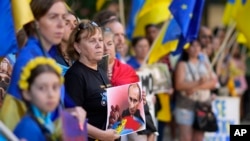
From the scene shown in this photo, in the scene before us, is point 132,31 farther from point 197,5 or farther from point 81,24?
point 81,24

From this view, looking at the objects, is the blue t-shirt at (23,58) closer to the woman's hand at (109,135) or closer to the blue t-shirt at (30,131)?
the blue t-shirt at (30,131)

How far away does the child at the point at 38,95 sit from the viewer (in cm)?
509

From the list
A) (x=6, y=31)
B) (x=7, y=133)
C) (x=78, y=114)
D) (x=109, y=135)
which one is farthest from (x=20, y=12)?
(x=7, y=133)

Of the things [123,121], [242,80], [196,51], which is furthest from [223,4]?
[123,121]

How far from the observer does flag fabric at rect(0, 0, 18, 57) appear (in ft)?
21.6

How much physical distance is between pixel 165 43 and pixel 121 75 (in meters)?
3.75

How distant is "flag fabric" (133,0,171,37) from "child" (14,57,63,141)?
6.44m

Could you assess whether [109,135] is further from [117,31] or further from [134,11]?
[134,11]

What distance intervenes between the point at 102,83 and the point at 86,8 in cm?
942

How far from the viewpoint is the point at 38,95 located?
5.09 metres

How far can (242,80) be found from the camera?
15.6 m

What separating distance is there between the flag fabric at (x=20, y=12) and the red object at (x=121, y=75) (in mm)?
1169

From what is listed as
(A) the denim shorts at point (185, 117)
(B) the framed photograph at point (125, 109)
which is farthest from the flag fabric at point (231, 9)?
(B) the framed photograph at point (125, 109)

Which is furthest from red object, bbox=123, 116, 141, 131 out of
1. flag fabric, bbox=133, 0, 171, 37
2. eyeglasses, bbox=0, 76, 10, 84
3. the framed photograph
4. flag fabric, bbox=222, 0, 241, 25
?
flag fabric, bbox=222, 0, 241, 25
